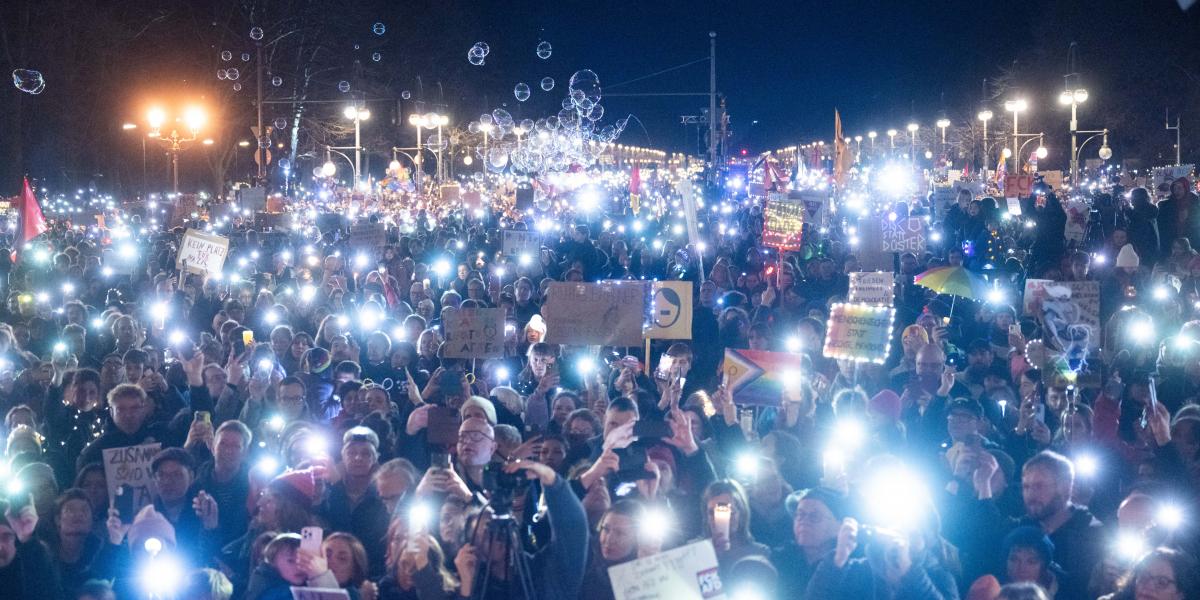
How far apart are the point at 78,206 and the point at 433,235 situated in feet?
77.5

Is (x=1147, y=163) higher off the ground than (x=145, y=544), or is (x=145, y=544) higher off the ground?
(x=1147, y=163)

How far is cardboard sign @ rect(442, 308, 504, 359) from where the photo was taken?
10.4m

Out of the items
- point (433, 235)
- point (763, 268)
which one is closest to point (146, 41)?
point (433, 235)

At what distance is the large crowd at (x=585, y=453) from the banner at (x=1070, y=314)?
0.25 meters

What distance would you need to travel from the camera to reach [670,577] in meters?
5.18

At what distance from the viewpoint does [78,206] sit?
4119cm

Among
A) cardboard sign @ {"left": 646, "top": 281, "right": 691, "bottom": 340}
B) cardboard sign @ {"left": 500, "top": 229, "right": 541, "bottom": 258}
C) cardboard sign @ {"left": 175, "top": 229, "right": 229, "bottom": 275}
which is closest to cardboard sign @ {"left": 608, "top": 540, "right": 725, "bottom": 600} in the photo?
cardboard sign @ {"left": 646, "top": 281, "right": 691, "bottom": 340}

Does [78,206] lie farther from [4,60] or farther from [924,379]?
[924,379]

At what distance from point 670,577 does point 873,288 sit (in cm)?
760

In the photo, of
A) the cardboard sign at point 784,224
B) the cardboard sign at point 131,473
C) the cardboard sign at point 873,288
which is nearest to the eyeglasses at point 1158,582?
the cardboard sign at point 131,473

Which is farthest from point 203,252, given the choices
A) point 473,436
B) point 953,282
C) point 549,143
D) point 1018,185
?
point 549,143

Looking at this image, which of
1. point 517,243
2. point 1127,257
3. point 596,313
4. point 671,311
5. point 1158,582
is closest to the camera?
point 1158,582

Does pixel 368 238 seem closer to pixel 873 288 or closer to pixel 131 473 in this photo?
→ pixel 873 288

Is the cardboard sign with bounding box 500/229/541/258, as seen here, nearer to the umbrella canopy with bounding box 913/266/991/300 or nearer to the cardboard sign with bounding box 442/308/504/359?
the umbrella canopy with bounding box 913/266/991/300
